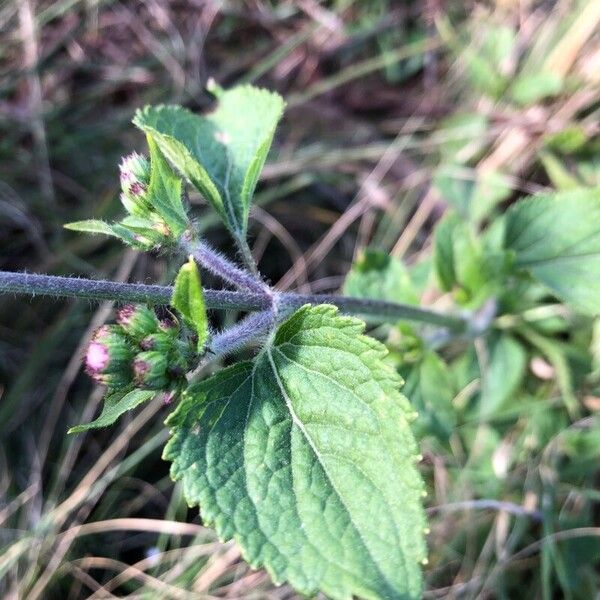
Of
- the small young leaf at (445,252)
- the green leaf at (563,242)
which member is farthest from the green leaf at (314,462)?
the small young leaf at (445,252)

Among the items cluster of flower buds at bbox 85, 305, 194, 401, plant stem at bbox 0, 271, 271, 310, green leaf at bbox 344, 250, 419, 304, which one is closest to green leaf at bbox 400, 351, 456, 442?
green leaf at bbox 344, 250, 419, 304

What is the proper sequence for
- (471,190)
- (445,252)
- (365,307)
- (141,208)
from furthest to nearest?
(471,190), (445,252), (365,307), (141,208)

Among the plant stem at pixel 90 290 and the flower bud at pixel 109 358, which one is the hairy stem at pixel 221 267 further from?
the flower bud at pixel 109 358

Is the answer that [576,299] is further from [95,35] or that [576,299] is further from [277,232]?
[95,35]

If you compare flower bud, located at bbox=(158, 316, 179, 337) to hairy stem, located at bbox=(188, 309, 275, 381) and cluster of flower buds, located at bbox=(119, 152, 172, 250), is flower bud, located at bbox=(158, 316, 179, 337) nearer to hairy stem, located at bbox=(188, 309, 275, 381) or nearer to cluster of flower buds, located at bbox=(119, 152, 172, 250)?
hairy stem, located at bbox=(188, 309, 275, 381)

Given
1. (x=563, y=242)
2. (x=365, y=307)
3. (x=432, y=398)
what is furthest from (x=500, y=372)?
(x=365, y=307)

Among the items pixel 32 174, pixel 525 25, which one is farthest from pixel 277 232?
pixel 525 25

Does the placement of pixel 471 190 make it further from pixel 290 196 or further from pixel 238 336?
pixel 238 336
